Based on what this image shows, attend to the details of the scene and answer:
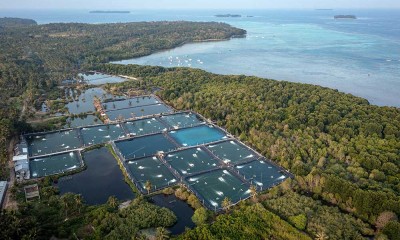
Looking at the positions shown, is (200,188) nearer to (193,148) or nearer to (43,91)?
(193,148)

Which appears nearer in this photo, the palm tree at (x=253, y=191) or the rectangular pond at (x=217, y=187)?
the palm tree at (x=253, y=191)

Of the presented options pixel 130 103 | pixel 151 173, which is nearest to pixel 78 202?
pixel 151 173

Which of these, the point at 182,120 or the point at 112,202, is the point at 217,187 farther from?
the point at 182,120

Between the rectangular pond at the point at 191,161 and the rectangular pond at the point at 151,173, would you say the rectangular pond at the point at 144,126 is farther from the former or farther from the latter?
the rectangular pond at the point at 151,173

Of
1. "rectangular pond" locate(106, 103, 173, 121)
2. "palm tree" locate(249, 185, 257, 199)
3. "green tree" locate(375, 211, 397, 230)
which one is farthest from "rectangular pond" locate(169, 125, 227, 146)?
"green tree" locate(375, 211, 397, 230)

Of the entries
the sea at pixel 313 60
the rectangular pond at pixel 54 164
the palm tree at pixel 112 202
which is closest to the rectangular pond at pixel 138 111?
the rectangular pond at pixel 54 164

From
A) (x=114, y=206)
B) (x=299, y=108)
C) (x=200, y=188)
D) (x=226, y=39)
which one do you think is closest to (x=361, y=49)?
(x=226, y=39)
